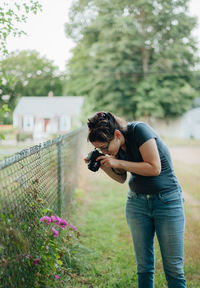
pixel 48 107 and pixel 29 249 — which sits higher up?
pixel 48 107

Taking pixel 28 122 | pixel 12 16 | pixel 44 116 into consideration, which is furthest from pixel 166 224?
pixel 28 122

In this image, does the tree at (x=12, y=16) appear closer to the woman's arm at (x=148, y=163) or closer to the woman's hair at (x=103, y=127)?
the woman's hair at (x=103, y=127)

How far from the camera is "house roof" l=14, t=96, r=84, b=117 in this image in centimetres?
3372

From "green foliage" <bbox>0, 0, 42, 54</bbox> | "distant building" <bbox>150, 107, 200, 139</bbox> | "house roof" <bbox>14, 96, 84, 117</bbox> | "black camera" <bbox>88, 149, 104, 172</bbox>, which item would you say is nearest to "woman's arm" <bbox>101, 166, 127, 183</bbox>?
"black camera" <bbox>88, 149, 104, 172</bbox>

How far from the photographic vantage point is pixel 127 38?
29.4 m

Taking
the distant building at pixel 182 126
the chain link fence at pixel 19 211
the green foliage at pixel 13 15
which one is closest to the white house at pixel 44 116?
the distant building at pixel 182 126

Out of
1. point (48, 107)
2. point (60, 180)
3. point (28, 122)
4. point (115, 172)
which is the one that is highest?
point (48, 107)

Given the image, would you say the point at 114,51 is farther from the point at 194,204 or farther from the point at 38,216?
the point at 38,216

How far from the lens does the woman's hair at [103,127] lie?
2.24 m

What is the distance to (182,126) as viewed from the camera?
115ft

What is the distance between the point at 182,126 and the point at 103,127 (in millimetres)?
33750

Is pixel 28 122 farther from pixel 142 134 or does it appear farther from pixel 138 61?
pixel 142 134

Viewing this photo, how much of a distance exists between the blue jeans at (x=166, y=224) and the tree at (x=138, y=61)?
24.5 metres

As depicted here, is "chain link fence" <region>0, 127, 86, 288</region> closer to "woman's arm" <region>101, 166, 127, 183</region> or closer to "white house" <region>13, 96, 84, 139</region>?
"woman's arm" <region>101, 166, 127, 183</region>
